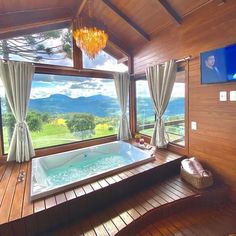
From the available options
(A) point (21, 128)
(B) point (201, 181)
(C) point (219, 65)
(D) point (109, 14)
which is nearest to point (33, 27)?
(D) point (109, 14)

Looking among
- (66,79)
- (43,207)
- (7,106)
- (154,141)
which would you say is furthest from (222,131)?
(7,106)

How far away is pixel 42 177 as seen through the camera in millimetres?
2365

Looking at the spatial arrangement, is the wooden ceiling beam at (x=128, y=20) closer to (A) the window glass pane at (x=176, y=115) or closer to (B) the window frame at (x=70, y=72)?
(B) the window frame at (x=70, y=72)

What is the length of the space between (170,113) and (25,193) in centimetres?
267

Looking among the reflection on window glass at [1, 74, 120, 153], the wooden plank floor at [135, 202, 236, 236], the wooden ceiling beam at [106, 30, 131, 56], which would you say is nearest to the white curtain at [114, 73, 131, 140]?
the reflection on window glass at [1, 74, 120, 153]

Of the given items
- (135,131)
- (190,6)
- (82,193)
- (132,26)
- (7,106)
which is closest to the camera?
(82,193)

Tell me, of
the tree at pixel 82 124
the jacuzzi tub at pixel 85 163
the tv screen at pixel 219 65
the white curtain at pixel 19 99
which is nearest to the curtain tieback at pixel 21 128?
the white curtain at pixel 19 99

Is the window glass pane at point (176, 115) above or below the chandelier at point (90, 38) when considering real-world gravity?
below

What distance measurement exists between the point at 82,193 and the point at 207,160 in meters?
1.92

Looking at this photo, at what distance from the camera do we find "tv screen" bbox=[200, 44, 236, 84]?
6.79 ft

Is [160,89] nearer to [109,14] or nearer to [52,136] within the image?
[109,14]

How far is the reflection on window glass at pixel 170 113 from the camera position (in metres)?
2.91

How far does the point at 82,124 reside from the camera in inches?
139

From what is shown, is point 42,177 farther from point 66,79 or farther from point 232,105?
point 232,105
